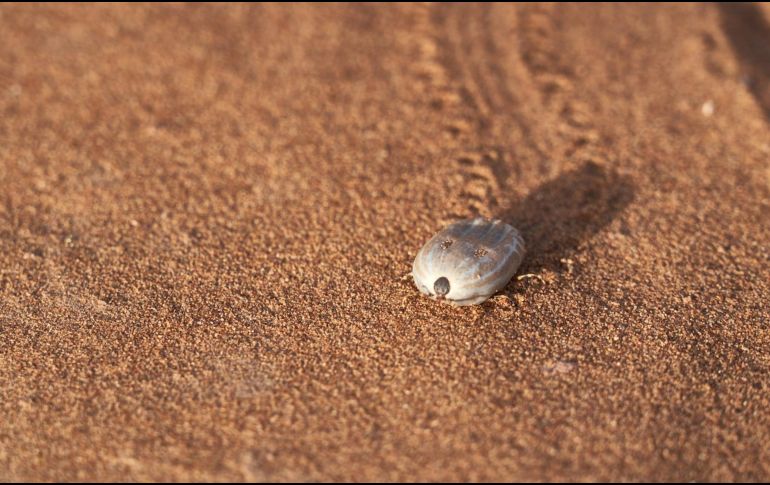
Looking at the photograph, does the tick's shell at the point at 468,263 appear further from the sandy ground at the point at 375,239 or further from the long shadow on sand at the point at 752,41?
the long shadow on sand at the point at 752,41

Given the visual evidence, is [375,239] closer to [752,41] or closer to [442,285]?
[442,285]

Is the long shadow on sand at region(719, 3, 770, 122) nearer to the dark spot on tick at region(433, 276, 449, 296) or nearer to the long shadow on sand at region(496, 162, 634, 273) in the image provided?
the long shadow on sand at region(496, 162, 634, 273)

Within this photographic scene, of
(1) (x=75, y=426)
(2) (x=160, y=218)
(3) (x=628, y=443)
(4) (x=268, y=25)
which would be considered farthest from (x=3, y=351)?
(4) (x=268, y=25)

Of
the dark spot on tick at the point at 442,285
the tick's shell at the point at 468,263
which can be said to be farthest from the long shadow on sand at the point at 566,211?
the dark spot on tick at the point at 442,285

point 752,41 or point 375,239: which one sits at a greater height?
point 375,239

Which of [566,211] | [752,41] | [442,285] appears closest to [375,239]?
[442,285]

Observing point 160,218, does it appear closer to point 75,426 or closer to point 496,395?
point 75,426
